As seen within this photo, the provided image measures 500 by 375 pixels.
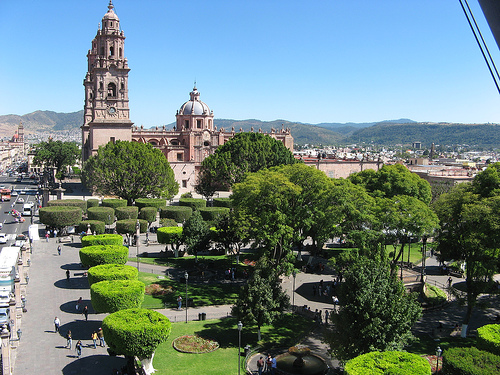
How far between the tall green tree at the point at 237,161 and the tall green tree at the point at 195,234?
2606 centimetres

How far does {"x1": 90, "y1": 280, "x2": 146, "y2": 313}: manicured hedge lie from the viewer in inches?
905

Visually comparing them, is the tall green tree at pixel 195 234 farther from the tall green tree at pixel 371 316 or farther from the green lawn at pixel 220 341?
the tall green tree at pixel 371 316

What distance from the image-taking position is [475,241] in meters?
24.4

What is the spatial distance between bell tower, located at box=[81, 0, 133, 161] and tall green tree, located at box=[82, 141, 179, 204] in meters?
12.5

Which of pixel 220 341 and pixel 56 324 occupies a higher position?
pixel 56 324

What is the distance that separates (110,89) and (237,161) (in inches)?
922

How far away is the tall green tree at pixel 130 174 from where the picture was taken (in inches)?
2153

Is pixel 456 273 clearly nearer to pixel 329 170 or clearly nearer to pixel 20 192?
pixel 329 170

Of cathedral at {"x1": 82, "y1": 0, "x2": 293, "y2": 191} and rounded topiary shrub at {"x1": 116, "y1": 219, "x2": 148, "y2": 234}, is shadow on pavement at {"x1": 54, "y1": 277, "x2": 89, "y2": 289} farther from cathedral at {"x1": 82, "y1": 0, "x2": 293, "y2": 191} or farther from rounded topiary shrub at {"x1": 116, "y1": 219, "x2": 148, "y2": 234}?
cathedral at {"x1": 82, "y1": 0, "x2": 293, "y2": 191}

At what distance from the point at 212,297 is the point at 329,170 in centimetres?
5819

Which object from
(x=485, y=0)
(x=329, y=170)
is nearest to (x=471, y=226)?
(x=485, y=0)

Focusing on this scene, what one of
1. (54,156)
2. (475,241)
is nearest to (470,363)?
(475,241)

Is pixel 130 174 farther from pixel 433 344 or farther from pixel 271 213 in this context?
pixel 433 344

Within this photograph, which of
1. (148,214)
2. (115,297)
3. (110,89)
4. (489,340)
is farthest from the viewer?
(110,89)
